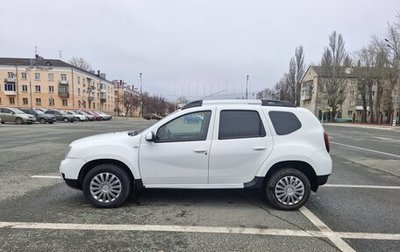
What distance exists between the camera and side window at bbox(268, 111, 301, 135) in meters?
5.26

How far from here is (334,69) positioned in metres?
59.0

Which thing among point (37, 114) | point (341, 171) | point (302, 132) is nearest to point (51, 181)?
point (302, 132)

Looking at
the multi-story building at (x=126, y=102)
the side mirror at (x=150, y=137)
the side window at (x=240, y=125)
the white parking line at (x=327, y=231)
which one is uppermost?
the multi-story building at (x=126, y=102)

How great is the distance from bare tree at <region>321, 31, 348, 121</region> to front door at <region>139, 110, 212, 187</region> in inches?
2381

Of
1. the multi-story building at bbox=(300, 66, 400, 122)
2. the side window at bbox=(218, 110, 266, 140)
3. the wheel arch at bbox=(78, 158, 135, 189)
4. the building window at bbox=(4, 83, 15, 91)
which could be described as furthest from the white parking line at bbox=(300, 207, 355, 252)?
the building window at bbox=(4, 83, 15, 91)

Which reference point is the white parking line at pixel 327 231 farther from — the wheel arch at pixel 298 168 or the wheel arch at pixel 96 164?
the wheel arch at pixel 96 164

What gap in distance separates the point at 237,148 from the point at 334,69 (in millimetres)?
60559

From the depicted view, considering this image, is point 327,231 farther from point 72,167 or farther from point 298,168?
point 72,167

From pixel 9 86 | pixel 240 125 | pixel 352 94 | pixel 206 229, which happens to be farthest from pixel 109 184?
pixel 352 94

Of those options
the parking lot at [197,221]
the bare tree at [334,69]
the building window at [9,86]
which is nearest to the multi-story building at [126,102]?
the building window at [9,86]

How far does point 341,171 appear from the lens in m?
8.77

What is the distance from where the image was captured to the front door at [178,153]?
5.06 metres

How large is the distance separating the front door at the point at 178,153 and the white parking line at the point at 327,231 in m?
Result: 1.75

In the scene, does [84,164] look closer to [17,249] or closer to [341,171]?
[17,249]
